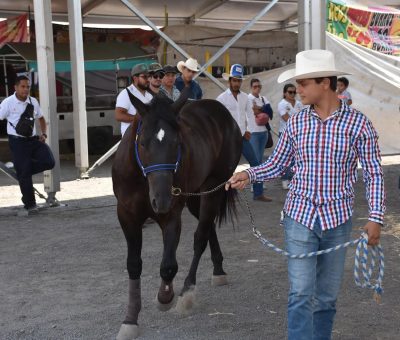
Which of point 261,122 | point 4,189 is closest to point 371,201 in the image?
point 261,122

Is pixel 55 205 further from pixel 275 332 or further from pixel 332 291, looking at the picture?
pixel 332 291

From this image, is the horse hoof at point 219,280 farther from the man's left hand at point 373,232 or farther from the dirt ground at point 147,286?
the man's left hand at point 373,232

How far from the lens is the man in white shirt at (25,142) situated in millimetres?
7750

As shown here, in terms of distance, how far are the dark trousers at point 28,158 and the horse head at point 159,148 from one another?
444 centimetres

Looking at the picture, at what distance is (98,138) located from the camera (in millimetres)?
14445

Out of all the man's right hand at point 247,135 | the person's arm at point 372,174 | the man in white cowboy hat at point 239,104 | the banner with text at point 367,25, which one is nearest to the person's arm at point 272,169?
the person's arm at point 372,174

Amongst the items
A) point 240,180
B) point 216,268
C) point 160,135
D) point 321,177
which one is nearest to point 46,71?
point 216,268

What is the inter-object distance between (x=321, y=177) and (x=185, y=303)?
179cm

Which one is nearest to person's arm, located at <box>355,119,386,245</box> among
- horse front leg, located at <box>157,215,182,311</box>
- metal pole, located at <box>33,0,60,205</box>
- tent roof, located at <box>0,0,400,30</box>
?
horse front leg, located at <box>157,215,182,311</box>

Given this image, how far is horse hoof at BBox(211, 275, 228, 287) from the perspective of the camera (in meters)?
4.91

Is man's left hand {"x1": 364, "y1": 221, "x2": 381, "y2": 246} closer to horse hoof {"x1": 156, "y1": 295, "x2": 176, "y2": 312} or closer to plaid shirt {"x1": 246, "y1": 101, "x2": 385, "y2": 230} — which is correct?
plaid shirt {"x1": 246, "y1": 101, "x2": 385, "y2": 230}

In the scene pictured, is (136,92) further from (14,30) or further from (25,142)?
(14,30)

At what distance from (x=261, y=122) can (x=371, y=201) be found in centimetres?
593

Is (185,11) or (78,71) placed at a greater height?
(185,11)
